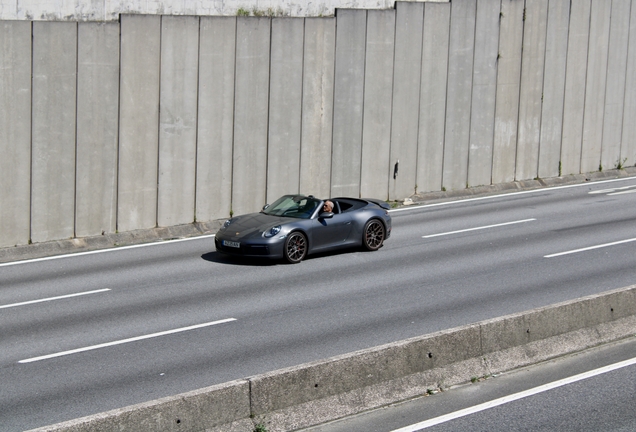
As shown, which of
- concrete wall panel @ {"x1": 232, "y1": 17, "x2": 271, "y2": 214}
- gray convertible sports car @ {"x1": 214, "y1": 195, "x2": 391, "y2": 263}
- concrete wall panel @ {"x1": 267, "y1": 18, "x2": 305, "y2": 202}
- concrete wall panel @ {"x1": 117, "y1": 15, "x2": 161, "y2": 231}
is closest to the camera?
gray convertible sports car @ {"x1": 214, "y1": 195, "x2": 391, "y2": 263}

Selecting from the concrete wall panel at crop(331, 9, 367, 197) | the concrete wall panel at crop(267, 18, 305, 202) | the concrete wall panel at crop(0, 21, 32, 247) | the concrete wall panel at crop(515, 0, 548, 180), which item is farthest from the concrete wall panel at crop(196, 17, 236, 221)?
the concrete wall panel at crop(515, 0, 548, 180)

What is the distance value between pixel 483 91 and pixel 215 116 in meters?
9.20

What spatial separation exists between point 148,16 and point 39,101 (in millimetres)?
3344

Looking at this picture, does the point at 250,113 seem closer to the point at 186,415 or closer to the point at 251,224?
the point at 251,224

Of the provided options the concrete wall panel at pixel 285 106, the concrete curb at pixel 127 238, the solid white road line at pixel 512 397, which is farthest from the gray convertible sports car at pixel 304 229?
the solid white road line at pixel 512 397

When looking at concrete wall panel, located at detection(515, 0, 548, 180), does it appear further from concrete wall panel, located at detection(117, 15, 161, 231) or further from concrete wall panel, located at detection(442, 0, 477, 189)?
concrete wall panel, located at detection(117, 15, 161, 231)

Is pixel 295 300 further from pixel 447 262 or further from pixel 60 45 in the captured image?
pixel 60 45

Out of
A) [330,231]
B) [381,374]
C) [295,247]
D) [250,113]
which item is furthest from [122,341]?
[250,113]

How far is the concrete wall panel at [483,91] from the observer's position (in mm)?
27297

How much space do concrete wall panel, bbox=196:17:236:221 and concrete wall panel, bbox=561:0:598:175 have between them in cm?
1217

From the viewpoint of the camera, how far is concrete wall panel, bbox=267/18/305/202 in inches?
918

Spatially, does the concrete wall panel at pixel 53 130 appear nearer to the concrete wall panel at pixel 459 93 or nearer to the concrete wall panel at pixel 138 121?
the concrete wall panel at pixel 138 121

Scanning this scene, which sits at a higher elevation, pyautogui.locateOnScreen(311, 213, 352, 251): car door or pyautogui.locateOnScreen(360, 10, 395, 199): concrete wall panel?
pyautogui.locateOnScreen(360, 10, 395, 199): concrete wall panel

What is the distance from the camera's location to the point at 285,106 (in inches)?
928
